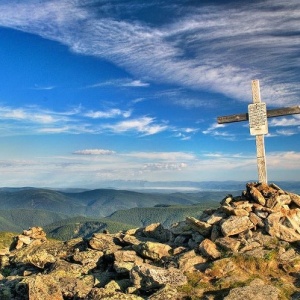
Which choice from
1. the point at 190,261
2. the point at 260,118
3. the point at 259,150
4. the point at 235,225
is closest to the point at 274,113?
the point at 260,118

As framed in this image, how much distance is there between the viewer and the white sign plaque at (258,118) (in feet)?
92.5

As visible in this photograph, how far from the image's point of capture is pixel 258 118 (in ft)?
93.0

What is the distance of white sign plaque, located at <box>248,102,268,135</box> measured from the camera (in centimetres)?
2820

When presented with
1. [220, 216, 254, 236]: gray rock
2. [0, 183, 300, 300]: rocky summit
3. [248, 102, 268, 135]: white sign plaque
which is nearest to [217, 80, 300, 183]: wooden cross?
[248, 102, 268, 135]: white sign plaque

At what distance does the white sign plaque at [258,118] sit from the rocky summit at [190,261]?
4.16 metres

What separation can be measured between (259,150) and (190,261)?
11.3 m

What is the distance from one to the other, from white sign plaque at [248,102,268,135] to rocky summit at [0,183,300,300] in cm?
416

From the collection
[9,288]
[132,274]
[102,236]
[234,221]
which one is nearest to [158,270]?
[132,274]

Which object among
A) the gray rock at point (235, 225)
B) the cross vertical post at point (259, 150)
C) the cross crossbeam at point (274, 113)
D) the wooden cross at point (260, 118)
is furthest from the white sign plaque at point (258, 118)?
the gray rock at point (235, 225)

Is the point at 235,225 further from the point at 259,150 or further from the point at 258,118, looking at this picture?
the point at 258,118

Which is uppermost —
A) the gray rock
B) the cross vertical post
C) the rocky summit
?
the cross vertical post

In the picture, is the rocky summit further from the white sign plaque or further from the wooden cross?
the white sign plaque

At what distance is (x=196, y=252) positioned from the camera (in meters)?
22.4

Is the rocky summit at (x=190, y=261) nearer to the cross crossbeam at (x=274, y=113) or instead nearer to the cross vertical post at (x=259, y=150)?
the cross vertical post at (x=259, y=150)
